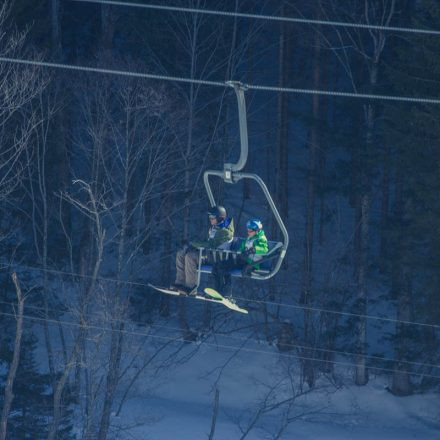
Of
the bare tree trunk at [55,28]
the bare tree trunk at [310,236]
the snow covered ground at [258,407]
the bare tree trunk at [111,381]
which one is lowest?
the snow covered ground at [258,407]

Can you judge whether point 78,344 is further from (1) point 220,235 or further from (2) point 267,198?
(2) point 267,198

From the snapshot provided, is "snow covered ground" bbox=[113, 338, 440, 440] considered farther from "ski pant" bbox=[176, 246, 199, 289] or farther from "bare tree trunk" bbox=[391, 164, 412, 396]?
"ski pant" bbox=[176, 246, 199, 289]

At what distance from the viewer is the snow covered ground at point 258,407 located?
21.8m

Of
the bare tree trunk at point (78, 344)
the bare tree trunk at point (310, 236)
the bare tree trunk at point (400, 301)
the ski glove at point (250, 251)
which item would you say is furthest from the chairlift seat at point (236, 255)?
the bare tree trunk at point (310, 236)

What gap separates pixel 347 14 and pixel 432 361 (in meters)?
9.53

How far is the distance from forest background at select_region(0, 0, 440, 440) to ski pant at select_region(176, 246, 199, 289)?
22.2ft

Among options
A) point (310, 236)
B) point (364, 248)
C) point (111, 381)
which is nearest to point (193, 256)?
point (111, 381)

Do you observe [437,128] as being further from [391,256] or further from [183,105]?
[183,105]

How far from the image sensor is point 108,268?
2773cm

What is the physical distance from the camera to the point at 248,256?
10875 mm

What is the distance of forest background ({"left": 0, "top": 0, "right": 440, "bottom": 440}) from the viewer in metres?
19.7

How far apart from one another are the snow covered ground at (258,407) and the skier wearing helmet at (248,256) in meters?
10.3

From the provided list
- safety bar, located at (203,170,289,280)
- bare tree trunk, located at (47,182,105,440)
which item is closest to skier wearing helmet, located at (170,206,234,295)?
safety bar, located at (203,170,289,280)

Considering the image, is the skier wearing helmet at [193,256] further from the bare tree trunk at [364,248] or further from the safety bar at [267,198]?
the bare tree trunk at [364,248]
